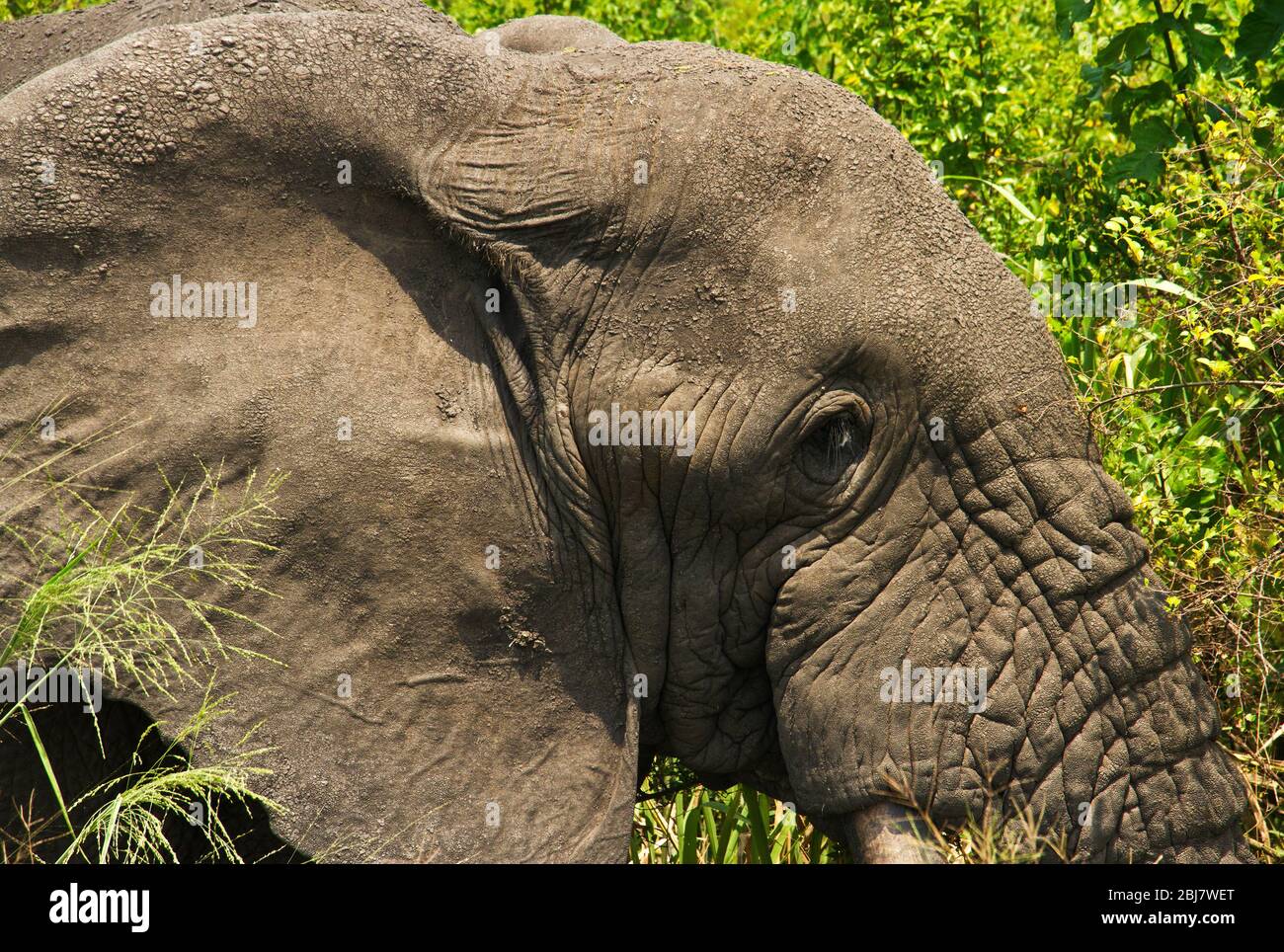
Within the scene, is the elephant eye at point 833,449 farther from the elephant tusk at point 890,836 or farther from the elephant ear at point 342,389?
the elephant tusk at point 890,836

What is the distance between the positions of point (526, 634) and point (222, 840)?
2.25ft

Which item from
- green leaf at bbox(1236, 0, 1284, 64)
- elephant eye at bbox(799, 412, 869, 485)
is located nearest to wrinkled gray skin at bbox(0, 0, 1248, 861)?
elephant eye at bbox(799, 412, 869, 485)

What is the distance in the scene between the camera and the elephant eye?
317 centimetres

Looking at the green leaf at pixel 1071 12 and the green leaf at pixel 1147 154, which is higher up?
the green leaf at pixel 1071 12

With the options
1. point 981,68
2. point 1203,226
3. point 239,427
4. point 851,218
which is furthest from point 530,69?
point 981,68

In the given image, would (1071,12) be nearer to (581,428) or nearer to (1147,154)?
(1147,154)

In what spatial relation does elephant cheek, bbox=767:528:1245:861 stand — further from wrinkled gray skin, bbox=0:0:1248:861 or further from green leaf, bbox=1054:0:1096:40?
green leaf, bbox=1054:0:1096:40

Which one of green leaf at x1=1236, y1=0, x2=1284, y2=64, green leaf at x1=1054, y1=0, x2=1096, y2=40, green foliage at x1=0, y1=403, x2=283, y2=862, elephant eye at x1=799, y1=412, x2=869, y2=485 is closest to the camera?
green foliage at x1=0, y1=403, x2=283, y2=862

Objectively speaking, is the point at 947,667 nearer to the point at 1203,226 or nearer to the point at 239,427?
the point at 239,427

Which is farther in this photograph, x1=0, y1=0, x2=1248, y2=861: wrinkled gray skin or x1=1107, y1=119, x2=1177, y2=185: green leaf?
x1=1107, y1=119, x2=1177, y2=185: green leaf

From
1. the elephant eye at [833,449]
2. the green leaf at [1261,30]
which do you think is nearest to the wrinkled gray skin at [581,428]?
the elephant eye at [833,449]

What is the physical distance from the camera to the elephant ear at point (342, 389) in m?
2.99

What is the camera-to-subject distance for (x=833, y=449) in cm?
319
